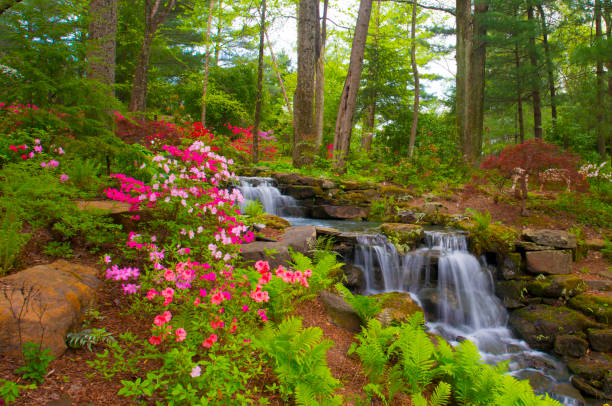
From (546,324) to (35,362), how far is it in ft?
18.3

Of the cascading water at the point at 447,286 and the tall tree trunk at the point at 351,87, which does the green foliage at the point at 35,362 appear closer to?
the cascading water at the point at 447,286

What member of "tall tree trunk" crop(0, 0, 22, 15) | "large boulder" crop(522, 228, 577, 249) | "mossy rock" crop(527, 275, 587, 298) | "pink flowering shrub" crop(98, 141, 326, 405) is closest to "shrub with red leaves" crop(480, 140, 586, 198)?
"large boulder" crop(522, 228, 577, 249)

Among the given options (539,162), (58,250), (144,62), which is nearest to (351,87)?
(539,162)

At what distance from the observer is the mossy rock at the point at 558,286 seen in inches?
198

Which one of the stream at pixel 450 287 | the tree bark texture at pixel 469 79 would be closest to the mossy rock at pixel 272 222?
the stream at pixel 450 287

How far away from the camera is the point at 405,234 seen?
6.02m

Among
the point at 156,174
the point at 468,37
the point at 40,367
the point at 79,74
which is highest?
the point at 468,37

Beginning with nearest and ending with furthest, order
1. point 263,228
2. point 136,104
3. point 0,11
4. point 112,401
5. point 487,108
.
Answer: point 112,401, point 0,11, point 263,228, point 136,104, point 487,108

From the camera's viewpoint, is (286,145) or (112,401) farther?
(286,145)

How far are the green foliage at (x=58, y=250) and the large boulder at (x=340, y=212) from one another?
564 cm

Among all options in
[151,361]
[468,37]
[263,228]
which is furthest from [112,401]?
[468,37]

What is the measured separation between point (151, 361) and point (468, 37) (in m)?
14.0

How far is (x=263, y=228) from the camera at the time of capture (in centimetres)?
552

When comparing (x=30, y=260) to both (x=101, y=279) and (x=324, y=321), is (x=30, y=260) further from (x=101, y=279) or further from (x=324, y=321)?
(x=324, y=321)
